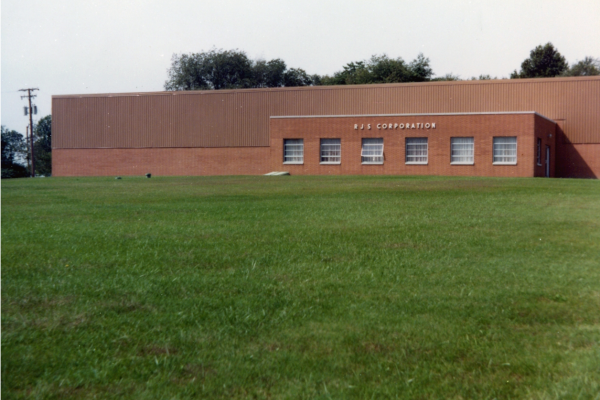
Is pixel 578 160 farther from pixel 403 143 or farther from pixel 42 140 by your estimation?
pixel 42 140

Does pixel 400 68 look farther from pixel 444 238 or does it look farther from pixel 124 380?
pixel 124 380

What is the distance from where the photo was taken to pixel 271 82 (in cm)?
8838

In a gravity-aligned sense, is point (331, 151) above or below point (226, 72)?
below

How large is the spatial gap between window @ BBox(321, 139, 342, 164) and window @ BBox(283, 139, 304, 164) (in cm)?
174

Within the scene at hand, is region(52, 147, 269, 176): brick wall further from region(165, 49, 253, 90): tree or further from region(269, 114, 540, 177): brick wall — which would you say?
region(165, 49, 253, 90): tree

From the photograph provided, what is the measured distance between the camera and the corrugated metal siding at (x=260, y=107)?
4775 cm

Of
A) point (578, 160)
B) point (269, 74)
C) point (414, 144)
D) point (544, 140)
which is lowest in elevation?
point (578, 160)

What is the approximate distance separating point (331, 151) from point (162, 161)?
16.4 metres

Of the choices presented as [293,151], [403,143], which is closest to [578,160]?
[403,143]

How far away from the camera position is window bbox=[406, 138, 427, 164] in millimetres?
43922

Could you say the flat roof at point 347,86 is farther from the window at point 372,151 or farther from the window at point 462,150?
the window at point 462,150

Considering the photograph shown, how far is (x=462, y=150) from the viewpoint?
4331 centimetres

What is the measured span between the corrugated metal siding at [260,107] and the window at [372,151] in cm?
691

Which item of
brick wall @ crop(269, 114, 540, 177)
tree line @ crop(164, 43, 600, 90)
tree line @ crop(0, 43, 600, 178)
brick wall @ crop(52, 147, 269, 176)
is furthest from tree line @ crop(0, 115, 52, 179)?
brick wall @ crop(269, 114, 540, 177)
